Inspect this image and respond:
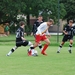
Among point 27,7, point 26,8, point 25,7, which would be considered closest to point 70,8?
point 26,8

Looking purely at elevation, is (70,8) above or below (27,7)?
below

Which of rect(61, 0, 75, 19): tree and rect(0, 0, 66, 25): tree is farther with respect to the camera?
rect(61, 0, 75, 19): tree

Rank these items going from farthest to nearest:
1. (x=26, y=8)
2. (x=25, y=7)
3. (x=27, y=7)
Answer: (x=26, y=8) < (x=27, y=7) < (x=25, y=7)

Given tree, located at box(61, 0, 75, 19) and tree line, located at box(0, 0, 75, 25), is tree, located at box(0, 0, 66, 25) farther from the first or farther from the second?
tree, located at box(61, 0, 75, 19)

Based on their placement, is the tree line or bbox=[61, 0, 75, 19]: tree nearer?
the tree line

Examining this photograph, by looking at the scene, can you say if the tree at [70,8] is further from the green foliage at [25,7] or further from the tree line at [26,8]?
the green foliage at [25,7]

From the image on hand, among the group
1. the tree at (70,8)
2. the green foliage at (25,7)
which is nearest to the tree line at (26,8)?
the green foliage at (25,7)

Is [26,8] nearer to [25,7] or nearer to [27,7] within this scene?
[27,7]

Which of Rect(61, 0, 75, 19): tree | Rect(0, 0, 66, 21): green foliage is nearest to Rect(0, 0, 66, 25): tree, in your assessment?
Rect(0, 0, 66, 21): green foliage

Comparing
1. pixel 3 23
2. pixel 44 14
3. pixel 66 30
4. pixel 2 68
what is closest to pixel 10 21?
pixel 3 23

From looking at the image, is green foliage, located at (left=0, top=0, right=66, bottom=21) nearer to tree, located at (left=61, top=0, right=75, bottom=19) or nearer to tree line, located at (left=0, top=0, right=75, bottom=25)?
tree line, located at (left=0, top=0, right=75, bottom=25)

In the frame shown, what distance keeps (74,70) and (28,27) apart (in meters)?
38.1

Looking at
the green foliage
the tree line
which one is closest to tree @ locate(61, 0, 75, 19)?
the tree line

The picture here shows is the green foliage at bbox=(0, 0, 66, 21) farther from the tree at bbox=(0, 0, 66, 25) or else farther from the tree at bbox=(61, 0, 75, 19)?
the tree at bbox=(61, 0, 75, 19)
